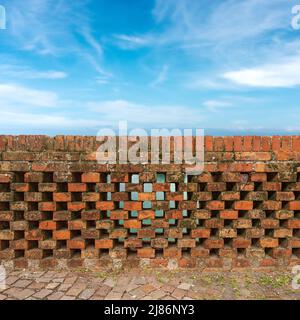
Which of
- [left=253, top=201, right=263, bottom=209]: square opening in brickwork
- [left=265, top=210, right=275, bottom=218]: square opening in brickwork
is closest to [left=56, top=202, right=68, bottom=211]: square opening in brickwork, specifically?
[left=253, top=201, right=263, bottom=209]: square opening in brickwork

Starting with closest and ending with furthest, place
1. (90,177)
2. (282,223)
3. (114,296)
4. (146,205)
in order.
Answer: (114,296), (90,177), (282,223), (146,205)

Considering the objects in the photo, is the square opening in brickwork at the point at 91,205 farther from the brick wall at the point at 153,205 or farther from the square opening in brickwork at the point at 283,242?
the square opening in brickwork at the point at 283,242

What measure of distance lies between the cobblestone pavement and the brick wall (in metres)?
0.15

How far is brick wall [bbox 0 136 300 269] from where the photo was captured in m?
3.18

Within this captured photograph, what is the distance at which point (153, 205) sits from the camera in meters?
3.23

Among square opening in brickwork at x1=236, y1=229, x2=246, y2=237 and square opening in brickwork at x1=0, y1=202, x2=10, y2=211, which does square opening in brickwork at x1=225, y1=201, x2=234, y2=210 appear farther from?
square opening in brickwork at x1=0, y1=202, x2=10, y2=211

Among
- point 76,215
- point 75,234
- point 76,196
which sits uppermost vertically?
point 76,196

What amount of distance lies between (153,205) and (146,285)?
0.94 m

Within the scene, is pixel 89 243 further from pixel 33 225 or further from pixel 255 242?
pixel 255 242

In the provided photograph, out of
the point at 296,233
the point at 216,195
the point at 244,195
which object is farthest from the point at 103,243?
the point at 296,233

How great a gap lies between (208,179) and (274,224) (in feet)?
3.43

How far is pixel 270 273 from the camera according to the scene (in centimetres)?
319

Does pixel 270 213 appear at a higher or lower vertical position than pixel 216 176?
lower

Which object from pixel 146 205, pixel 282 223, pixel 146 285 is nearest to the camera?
pixel 146 285
